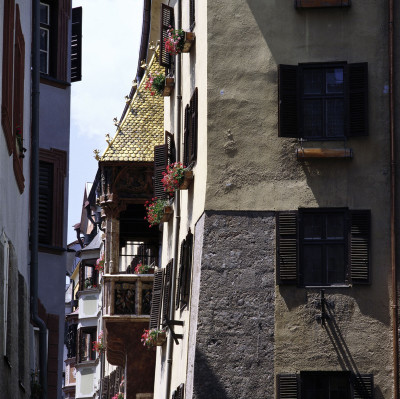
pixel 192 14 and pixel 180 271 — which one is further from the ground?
pixel 192 14

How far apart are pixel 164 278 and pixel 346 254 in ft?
25.2

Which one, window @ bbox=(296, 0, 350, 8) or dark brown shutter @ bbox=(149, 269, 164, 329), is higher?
window @ bbox=(296, 0, 350, 8)

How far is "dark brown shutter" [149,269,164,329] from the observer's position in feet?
103

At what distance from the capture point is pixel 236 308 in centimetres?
2473

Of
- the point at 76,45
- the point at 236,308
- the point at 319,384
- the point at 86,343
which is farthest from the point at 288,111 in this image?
the point at 86,343

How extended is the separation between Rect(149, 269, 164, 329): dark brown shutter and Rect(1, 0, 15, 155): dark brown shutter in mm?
10648

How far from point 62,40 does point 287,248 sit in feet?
28.3

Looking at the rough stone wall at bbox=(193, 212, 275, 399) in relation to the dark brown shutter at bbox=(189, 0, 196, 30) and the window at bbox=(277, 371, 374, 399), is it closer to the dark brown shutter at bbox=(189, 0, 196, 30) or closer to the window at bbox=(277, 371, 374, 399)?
the window at bbox=(277, 371, 374, 399)

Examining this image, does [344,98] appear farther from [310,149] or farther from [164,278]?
[164,278]

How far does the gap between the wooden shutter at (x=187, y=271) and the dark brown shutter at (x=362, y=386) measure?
173 inches

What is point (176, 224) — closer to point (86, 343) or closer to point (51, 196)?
point (51, 196)

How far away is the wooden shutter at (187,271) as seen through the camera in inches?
1070

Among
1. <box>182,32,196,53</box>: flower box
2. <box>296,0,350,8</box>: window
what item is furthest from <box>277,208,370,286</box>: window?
<box>182,32,196,53</box>: flower box

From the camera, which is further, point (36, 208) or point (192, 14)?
point (192, 14)
